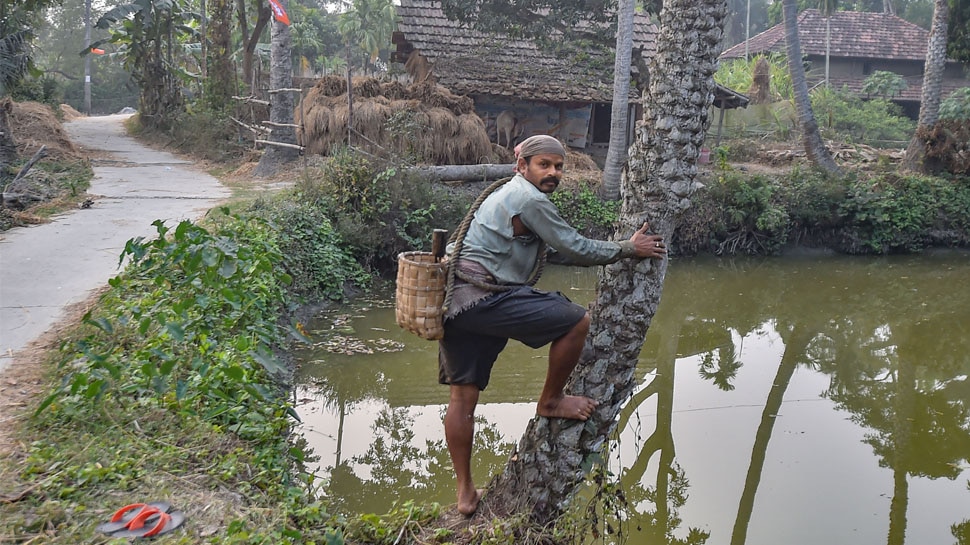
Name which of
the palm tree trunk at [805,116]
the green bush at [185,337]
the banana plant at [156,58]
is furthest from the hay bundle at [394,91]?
the banana plant at [156,58]

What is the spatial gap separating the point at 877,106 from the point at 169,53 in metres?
22.2

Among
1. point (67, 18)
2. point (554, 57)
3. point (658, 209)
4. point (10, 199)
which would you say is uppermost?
point (67, 18)

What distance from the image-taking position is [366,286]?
11172mm

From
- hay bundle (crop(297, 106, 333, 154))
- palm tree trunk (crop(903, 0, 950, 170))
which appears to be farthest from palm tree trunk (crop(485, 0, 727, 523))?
palm tree trunk (crop(903, 0, 950, 170))

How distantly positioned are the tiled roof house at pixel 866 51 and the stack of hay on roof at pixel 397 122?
18669 mm

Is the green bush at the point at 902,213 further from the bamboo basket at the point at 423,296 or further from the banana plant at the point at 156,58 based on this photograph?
the banana plant at the point at 156,58

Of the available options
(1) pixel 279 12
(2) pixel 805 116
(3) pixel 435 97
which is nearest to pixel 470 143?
(3) pixel 435 97

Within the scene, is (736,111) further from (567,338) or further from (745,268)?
(567,338)

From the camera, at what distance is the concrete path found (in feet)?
20.6

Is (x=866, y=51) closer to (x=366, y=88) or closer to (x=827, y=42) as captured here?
(x=827, y=42)

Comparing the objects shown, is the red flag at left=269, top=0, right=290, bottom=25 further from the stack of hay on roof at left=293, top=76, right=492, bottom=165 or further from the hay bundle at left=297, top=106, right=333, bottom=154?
the hay bundle at left=297, top=106, right=333, bottom=154

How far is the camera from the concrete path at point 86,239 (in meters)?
6.27

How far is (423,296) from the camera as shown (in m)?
3.83

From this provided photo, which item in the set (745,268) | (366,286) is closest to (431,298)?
(366,286)
